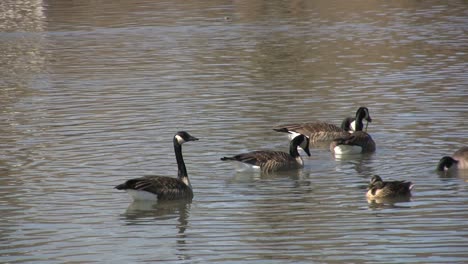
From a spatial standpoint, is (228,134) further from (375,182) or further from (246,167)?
(375,182)

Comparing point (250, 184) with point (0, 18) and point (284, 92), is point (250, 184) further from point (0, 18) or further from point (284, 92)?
point (0, 18)

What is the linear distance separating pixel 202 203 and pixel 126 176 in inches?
89.2

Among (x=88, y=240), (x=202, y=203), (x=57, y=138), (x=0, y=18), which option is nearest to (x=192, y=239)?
(x=88, y=240)

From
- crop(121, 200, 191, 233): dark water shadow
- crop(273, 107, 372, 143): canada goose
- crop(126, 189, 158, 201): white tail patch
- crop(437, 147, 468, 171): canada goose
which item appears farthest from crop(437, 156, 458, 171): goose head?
crop(126, 189, 158, 201): white tail patch

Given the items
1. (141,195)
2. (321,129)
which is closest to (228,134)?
(321,129)

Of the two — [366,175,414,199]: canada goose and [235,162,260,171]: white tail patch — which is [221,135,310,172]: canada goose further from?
[366,175,414,199]: canada goose

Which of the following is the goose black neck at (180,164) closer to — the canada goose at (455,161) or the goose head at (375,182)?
the goose head at (375,182)

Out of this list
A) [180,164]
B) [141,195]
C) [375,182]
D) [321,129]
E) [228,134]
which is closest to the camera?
[375,182]

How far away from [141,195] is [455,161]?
5079 millimetres

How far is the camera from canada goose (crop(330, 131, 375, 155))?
20250 millimetres

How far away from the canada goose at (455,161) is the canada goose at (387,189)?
5.48 feet

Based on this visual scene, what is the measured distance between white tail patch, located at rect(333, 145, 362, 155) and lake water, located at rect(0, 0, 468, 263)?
347 mm

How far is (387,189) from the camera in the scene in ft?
53.6

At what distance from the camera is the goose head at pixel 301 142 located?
65.6 ft
